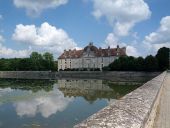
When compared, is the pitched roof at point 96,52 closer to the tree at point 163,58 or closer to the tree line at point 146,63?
the tree line at point 146,63

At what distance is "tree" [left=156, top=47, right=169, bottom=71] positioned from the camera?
83.0 metres

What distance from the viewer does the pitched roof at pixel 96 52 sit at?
343 ft

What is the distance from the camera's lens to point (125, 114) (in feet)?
14.5

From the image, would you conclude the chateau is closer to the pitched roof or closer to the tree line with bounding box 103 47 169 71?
→ the pitched roof

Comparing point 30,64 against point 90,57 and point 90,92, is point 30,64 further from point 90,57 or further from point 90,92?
point 90,92

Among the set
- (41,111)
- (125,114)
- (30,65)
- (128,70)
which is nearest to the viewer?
(125,114)

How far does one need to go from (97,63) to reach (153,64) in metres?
35.9

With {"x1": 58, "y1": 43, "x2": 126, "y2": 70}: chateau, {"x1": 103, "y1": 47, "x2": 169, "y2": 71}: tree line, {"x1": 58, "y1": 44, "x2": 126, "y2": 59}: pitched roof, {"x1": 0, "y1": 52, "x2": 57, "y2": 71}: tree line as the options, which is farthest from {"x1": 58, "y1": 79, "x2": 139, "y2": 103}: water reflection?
{"x1": 0, "y1": 52, "x2": 57, "y2": 71}: tree line

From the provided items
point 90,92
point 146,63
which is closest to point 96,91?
point 90,92

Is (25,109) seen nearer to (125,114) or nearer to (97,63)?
(125,114)

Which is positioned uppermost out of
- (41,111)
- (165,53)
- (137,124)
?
(165,53)

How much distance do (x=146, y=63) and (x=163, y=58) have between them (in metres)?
8.06

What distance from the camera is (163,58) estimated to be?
84250mm

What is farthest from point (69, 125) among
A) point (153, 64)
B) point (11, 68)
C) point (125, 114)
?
point (11, 68)
